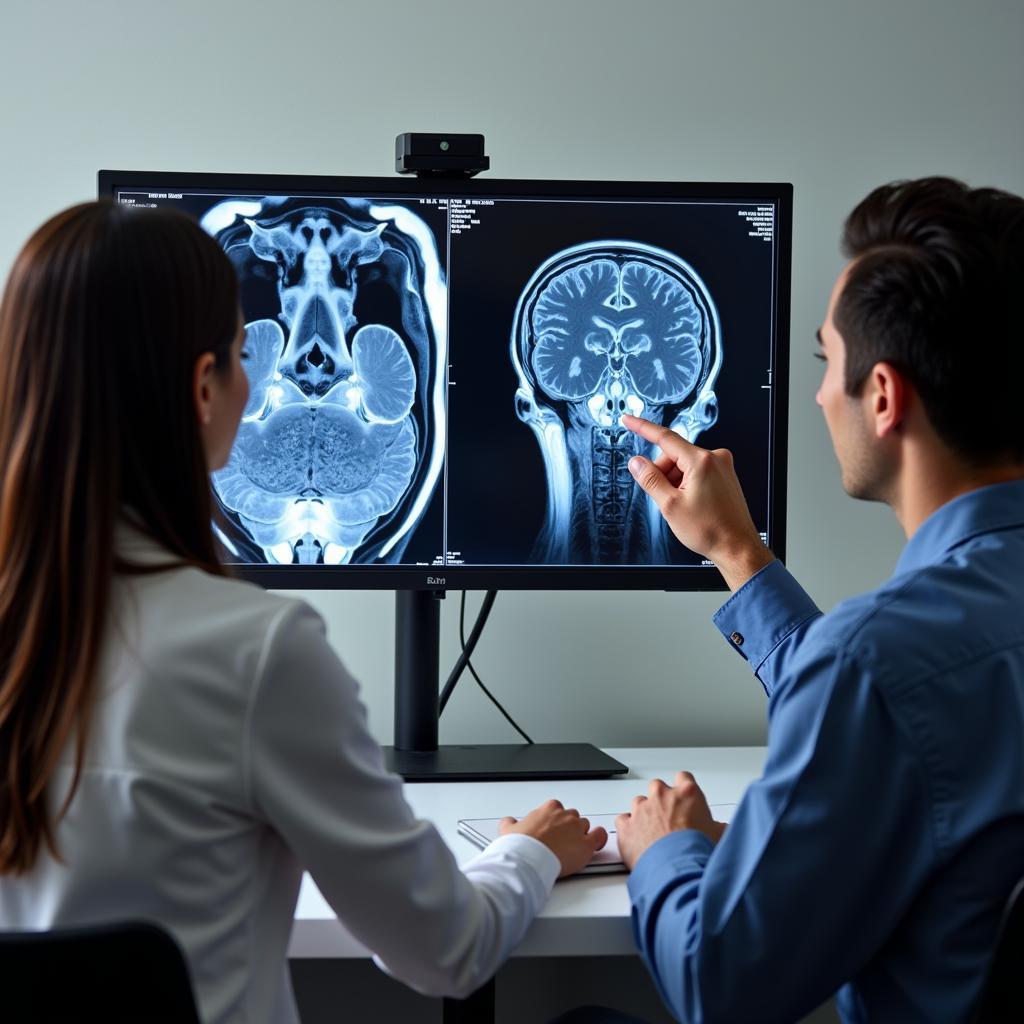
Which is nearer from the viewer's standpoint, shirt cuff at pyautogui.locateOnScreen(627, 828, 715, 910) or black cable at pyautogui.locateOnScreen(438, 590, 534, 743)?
shirt cuff at pyautogui.locateOnScreen(627, 828, 715, 910)

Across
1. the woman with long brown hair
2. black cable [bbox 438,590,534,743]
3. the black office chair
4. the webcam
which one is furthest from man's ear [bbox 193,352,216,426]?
black cable [bbox 438,590,534,743]

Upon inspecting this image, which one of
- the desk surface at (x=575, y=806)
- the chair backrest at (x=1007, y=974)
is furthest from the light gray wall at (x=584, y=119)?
the chair backrest at (x=1007, y=974)

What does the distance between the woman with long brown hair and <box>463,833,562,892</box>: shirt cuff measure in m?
0.17

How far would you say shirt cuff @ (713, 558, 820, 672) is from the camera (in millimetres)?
1409

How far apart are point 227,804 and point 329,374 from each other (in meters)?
0.82

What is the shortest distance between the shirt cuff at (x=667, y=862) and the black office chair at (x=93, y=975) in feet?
1.48

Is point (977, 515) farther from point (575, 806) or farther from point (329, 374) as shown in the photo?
point (329, 374)

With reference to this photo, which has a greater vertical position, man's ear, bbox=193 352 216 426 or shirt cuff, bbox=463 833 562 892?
man's ear, bbox=193 352 216 426

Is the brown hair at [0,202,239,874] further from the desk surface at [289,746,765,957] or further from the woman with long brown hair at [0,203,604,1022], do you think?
the desk surface at [289,746,765,957]

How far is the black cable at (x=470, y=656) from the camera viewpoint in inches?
73.0

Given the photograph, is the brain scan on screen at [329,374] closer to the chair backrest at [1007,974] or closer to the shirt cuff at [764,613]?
the shirt cuff at [764,613]

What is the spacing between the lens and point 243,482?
1.59 m

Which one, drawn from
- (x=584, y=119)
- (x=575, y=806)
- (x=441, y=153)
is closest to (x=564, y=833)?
(x=575, y=806)

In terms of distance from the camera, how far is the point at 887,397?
1060 millimetres
